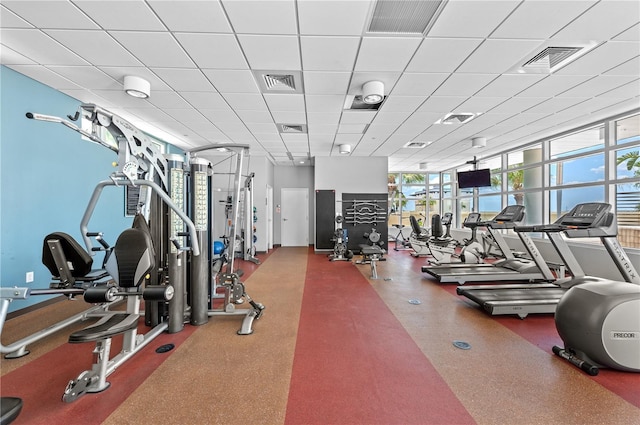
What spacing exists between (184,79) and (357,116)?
9.23ft

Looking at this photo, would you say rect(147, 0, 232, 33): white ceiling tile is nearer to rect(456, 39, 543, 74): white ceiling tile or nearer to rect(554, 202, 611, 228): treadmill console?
rect(456, 39, 543, 74): white ceiling tile

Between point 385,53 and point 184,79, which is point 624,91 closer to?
point 385,53

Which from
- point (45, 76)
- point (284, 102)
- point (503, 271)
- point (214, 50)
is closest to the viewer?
point (214, 50)

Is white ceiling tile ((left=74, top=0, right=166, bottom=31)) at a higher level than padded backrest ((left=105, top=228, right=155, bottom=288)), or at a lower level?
higher

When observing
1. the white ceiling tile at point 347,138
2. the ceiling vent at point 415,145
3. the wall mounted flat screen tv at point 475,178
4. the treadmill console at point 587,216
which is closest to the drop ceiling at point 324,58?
the white ceiling tile at point 347,138

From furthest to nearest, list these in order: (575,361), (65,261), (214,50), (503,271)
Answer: (503,271)
(214,50)
(65,261)
(575,361)

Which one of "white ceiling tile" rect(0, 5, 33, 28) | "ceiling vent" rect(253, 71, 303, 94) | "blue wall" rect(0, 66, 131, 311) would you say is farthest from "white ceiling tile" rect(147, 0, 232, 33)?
"blue wall" rect(0, 66, 131, 311)

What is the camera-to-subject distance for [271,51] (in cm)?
288

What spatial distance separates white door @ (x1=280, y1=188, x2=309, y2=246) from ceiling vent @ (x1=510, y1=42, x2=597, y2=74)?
23.2 feet

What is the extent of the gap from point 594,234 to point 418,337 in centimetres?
220

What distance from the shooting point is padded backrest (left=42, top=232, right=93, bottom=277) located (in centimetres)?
275

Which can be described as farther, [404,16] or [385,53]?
[385,53]

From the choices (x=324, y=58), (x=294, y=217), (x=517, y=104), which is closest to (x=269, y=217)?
(x=294, y=217)

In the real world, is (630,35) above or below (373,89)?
above
